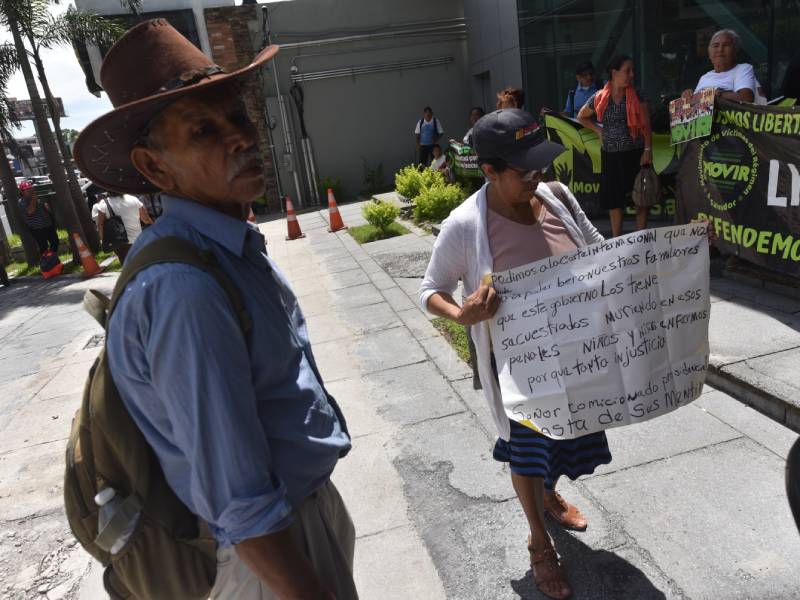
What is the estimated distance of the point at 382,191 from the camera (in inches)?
706

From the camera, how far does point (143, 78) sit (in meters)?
1.33

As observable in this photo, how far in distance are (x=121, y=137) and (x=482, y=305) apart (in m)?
1.29

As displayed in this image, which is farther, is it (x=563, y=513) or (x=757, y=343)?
(x=757, y=343)

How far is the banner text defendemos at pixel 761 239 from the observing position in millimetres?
4492

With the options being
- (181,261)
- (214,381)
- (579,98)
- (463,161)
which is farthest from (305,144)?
(214,381)

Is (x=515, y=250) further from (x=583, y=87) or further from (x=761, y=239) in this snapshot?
(x=583, y=87)

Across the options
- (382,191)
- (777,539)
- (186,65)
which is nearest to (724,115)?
(777,539)

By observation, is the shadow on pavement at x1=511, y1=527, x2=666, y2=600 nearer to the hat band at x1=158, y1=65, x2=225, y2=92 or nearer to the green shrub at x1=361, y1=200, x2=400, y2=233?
the hat band at x1=158, y1=65, x2=225, y2=92

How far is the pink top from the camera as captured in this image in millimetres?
2318

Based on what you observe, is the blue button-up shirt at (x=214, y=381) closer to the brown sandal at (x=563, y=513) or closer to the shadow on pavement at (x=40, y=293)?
the brown sandal at (x=563, y=513)

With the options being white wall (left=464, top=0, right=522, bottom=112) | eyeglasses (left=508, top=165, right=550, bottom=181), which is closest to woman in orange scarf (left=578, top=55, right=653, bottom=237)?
eyeglasses (left=508, top=165, right=550, bottom=181)

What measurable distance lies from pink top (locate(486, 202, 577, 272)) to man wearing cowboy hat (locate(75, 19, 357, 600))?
1016mm

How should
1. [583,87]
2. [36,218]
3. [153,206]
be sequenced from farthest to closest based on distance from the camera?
[36,218] → [583,87] → [153,206]

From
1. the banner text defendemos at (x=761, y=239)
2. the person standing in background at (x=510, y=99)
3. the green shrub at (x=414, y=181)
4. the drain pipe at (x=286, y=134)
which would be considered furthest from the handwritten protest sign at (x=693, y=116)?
the drain pipe at (x=286, y=134)
